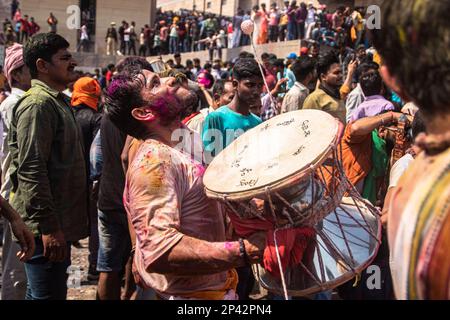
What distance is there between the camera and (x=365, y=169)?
4.01m

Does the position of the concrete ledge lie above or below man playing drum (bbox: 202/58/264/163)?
below

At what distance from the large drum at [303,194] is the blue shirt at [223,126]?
4.68 ft

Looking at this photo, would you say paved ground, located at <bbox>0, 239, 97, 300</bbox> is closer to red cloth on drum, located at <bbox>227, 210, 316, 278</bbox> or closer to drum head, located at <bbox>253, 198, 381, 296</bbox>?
drum head, located at <bbox>253, 198, 381, 296</bbox>

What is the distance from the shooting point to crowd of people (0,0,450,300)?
43.8 inches

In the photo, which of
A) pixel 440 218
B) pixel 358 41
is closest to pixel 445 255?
pixel 440 218

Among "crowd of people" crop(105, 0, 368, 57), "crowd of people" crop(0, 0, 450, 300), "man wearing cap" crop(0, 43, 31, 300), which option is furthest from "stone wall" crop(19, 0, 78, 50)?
"man wearing cap" crop(0, 43, 31, 300)

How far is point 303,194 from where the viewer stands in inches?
74.5

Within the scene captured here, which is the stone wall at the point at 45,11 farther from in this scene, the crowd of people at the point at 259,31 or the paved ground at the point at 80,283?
the paved ground at the point at 80,283

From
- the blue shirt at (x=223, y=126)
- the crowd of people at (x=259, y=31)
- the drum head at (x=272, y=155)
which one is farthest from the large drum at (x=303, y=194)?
the crowd of people at (x=259, y=31)

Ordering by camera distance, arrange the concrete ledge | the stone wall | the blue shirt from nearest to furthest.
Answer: the blue shirt, the concrete ledge, the stone wall

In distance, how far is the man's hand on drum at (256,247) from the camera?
182 cm

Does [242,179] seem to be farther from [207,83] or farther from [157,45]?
[157,45]

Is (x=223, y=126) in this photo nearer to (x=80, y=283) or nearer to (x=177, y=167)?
(x=177, y=167)
